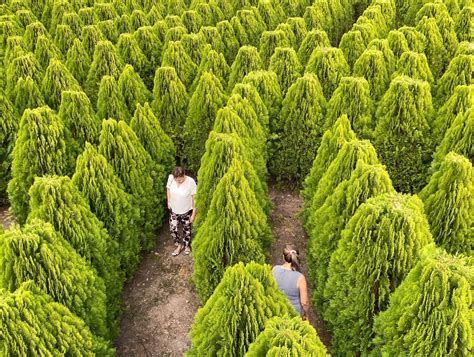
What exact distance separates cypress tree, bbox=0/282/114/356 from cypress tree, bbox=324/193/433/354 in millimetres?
3402

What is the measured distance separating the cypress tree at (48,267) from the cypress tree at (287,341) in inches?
115

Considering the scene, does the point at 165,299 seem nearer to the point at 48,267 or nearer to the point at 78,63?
the point at 48,267

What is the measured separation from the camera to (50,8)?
17641 millimetres

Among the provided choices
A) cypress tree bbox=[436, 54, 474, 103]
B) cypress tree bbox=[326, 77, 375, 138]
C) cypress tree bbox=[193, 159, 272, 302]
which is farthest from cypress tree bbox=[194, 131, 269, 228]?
cypress tree bbox=[436, 54, 474, 103]

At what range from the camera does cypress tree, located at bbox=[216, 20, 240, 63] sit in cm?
1452

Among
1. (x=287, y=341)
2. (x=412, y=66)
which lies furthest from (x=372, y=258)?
(x=412, y=66)

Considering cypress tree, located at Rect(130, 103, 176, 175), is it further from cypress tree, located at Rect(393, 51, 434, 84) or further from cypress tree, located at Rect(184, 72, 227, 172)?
cypress tree, located at Rect(393, 51, 434, 84)

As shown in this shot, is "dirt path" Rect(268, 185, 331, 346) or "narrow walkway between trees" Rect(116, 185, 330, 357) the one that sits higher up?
"dirt path" Rect(268, 185, 331, 346)

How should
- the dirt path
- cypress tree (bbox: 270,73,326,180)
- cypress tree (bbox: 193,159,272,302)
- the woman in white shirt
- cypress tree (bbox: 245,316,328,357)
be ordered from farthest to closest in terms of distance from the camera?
cypress tree (bbox: 270,73,326,180), the dirt path, the woman in white shirt, cypress tree (bbox: 193,159,272,302), cypress tree (bbox: 245,316,328,357)

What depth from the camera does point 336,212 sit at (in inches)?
285

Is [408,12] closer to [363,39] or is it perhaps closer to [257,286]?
[363,39]

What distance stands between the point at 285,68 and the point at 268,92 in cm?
123

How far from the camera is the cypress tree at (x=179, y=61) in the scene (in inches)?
487

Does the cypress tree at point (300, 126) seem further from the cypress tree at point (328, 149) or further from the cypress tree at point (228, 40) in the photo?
the cypress tree at point (228, 40)
